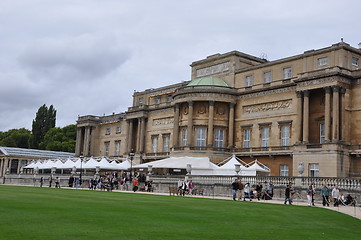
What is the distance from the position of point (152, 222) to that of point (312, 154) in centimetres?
3763

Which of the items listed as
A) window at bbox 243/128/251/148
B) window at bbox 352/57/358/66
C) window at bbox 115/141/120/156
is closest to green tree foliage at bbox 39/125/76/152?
window at bbox 115/141/120/156

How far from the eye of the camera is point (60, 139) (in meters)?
121

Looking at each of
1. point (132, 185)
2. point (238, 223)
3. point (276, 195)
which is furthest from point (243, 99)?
point (238, 223)

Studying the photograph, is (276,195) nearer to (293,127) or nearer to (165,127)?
(293,127)

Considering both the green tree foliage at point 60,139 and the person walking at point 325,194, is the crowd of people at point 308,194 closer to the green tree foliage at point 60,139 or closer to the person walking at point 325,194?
the person walking at point 325,194

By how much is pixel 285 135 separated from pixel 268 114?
3556 millimetres

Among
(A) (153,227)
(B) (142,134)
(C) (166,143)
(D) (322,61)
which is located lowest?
(A) (153,227)

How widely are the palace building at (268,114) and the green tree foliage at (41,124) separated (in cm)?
4952

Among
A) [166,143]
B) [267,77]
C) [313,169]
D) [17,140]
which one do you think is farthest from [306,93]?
[17,140]

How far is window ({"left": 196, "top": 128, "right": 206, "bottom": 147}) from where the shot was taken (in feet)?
201

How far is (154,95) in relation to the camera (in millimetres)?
79250

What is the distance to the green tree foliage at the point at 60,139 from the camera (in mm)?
116438

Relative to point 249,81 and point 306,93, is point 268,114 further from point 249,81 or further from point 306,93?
point 306,93

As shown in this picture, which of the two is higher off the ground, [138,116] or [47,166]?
[138,116]
